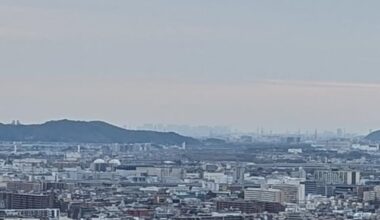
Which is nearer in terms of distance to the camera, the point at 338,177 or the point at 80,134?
the point at 338,177

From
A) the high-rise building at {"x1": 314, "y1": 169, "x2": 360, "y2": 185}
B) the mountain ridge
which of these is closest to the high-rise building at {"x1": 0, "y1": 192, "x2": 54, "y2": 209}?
the high-rise building at {"x1": 314, "y1": 169, "x2": 360, "y2": 185}

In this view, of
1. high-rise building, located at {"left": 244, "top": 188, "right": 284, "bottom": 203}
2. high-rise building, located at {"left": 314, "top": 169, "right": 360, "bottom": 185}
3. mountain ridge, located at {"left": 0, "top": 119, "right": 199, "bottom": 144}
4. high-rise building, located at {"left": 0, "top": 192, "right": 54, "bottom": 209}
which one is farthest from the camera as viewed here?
mountain ridge, located at {"left": 0, "top": 119, "right": 199, "bottom": 144}

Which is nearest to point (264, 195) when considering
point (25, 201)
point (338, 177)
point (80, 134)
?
point (25, 201)

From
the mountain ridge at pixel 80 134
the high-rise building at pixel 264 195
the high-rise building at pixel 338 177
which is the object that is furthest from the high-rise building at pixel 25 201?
the mountain ridge at pixel 80 134

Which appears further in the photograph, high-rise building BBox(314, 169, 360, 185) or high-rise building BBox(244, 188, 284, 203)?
high-rise building BBox(314, 169, 360, 185)

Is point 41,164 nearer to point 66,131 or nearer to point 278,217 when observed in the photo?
point 278,217

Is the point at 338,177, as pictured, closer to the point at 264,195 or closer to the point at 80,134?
the point at 264,195

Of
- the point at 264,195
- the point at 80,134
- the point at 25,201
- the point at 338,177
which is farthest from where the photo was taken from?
the point at 80,134

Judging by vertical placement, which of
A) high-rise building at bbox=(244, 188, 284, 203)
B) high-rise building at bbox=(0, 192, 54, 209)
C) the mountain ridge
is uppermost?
the mountain ridge

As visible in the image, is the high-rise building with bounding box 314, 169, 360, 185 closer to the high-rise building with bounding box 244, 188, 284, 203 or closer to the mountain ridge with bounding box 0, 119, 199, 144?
the high-rise building with bounding box 244, 188, 284, 203
